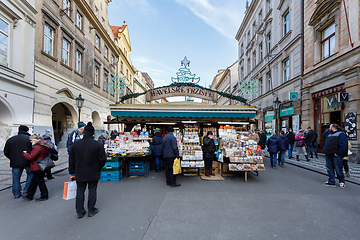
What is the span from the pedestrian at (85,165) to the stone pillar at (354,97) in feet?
37.9

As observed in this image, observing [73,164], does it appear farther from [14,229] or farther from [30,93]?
Result: [30,93]

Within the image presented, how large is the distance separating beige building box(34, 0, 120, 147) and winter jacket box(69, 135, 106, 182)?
5.11 metres

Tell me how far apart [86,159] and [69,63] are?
48.3 feet

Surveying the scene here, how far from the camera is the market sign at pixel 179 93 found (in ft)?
28.8

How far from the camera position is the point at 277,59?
1812 cm

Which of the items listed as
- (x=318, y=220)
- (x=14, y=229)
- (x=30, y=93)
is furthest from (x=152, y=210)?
(x=30, y=93)

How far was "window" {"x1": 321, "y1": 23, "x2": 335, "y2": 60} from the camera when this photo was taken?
38.5 ft

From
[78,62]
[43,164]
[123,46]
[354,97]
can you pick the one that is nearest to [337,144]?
[354,97]

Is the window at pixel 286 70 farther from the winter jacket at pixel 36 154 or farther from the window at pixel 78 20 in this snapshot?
the window at pixel 78 20

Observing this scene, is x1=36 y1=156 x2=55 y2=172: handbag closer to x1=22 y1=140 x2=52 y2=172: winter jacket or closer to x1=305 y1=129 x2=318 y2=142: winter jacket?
x1=22 y1=140 x2=52 y2=172: winter jacket

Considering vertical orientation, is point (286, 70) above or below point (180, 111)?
above

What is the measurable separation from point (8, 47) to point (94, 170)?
10308mm

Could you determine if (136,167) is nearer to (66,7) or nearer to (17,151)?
(17,151)

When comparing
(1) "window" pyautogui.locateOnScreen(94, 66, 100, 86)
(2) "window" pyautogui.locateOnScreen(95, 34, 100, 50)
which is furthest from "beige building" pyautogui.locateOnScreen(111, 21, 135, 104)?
(1) "window" pyautogui.locateOnScreen(94, 66, 100, 86)
